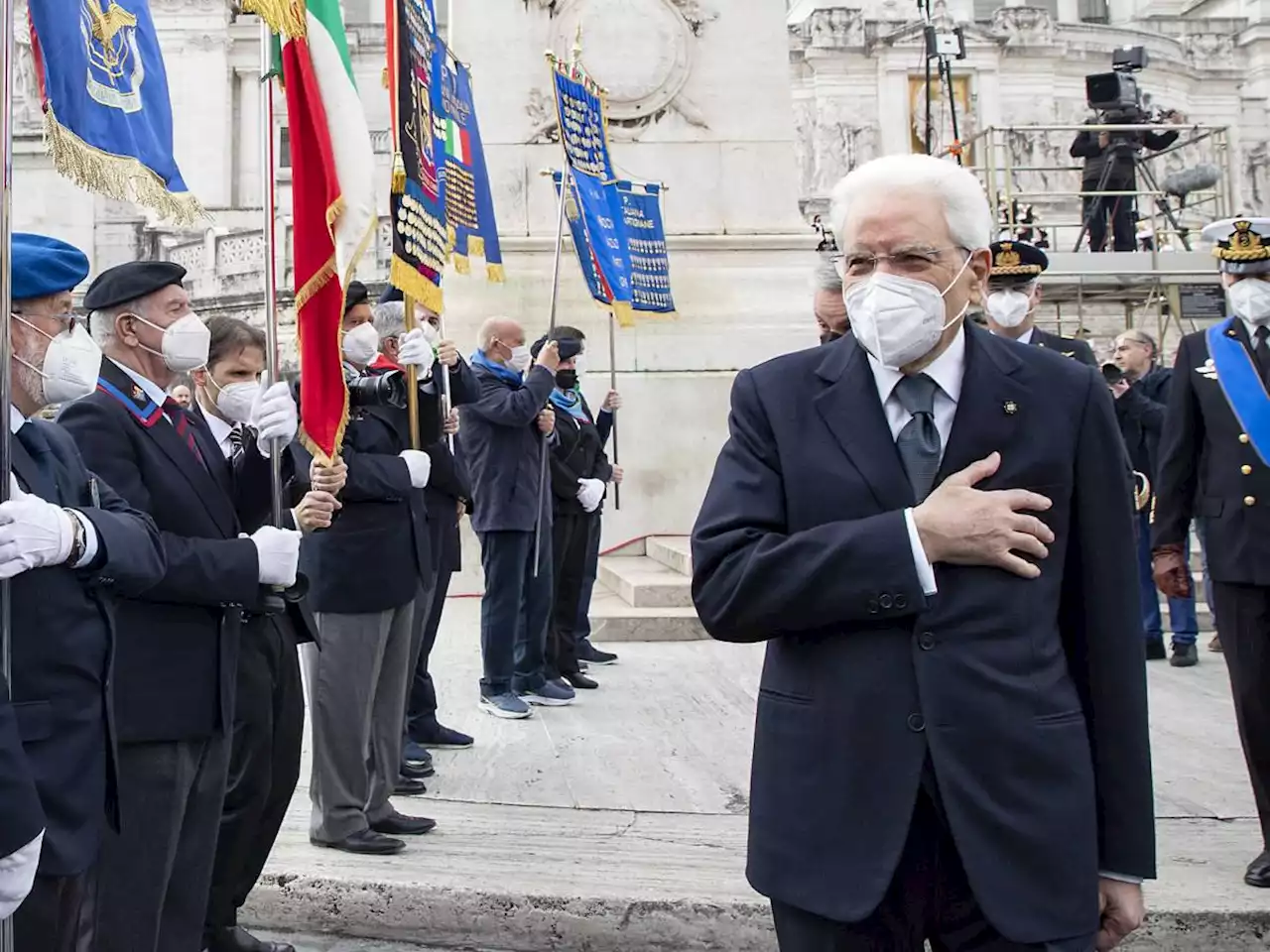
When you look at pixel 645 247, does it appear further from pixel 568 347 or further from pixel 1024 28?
pixel 1024 28

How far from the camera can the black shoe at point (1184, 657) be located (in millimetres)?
8289

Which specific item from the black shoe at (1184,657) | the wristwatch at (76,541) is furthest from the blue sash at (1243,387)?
the black shoe at (1184,657)

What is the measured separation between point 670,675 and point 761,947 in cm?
413

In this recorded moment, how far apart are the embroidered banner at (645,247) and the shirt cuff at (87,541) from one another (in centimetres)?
824

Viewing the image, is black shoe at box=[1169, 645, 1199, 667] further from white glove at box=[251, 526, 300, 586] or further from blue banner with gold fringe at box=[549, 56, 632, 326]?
white glove at box=[251, 526, 300, 586]

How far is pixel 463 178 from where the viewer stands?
7.70 m

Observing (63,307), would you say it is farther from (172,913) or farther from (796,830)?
(796,830)

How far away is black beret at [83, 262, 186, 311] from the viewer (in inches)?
132

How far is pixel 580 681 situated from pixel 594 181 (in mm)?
4184

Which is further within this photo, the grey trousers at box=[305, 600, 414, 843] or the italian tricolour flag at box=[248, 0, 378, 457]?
the grey trousers at box=[305, 600, 414, 843]

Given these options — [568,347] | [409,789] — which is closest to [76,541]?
[409,789]

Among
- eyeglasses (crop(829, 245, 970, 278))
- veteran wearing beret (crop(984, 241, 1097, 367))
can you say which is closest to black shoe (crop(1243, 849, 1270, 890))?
veteran wearing beret (crop(984, 241, 1097, 367))

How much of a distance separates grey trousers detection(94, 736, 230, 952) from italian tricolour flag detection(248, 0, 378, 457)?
1172 mm

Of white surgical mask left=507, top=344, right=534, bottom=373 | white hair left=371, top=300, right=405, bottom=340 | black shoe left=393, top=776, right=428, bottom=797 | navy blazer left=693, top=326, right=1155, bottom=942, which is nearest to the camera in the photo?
navy blazer left=693, top=326, right=1155, bottom=942
